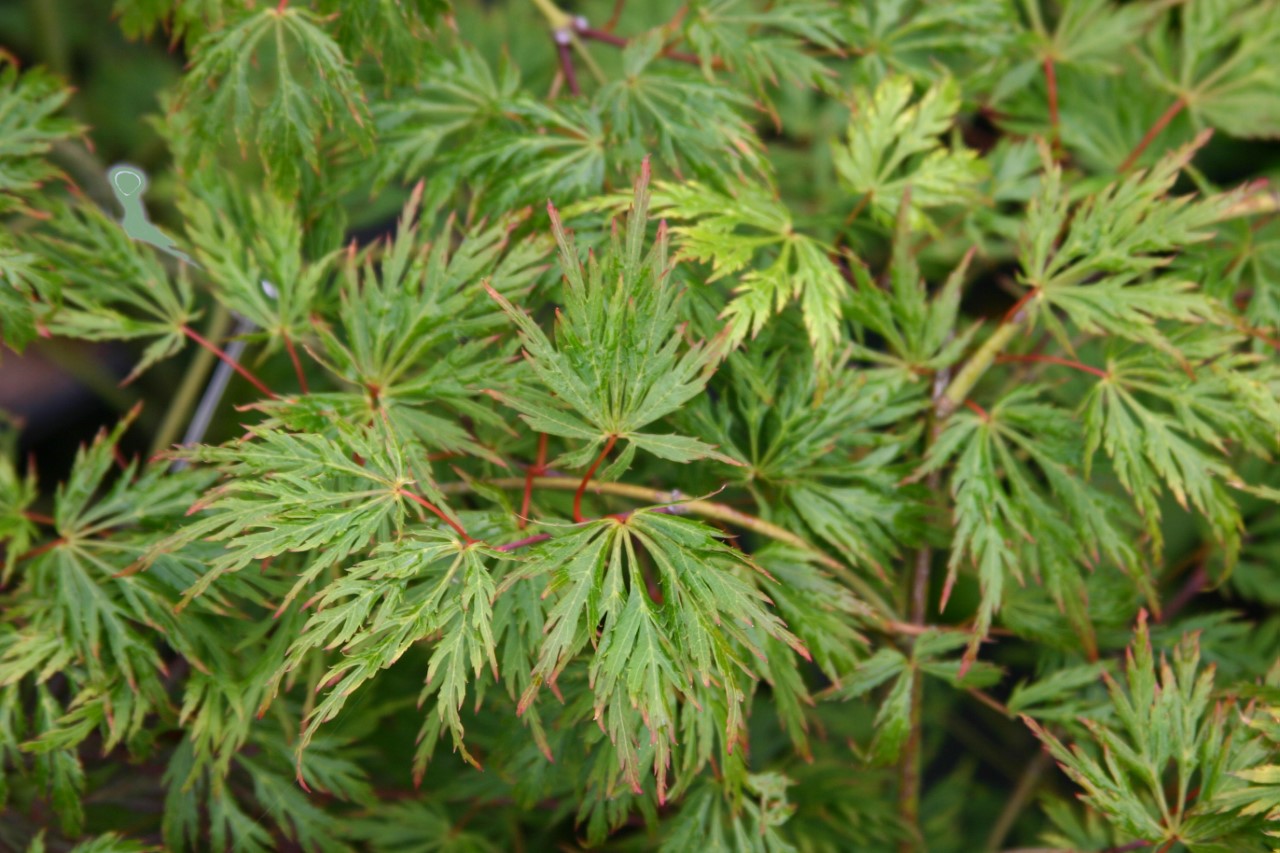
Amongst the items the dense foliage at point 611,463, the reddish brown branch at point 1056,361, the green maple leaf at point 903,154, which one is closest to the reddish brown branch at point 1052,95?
the dense foliage at point 611,463

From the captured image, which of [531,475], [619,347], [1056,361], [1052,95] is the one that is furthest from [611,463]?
[1052,95]

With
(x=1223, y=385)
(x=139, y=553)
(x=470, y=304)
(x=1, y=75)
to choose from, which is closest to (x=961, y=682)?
(x=1223, y=385)

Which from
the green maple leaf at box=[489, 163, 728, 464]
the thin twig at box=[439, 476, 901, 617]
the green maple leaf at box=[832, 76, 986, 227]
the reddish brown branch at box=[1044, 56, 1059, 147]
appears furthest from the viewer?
the reddish brown branch at box=[1044, 56, 1059, 147]

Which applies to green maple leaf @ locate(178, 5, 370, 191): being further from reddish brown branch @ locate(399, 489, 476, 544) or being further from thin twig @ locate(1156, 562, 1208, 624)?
thin twig @ locate(1156, 562, 1208, 624)

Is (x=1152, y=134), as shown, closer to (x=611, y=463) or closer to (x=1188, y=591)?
(x=1188, y=591)

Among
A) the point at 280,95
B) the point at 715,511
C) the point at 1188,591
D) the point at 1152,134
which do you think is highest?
the point at 280,95

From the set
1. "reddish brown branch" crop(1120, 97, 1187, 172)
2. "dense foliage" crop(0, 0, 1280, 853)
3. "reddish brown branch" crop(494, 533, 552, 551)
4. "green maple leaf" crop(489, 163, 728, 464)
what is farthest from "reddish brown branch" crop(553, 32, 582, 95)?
"reddish brown branch" crop(1120, 97, 1187, 172)

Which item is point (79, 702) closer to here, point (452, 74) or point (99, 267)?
point (99, 267)

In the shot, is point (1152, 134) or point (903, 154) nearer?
point (903, 154)

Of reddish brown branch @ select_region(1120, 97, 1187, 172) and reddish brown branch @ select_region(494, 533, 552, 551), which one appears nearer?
reddish brown branch @ select_region(494, 533, 552, 551)
